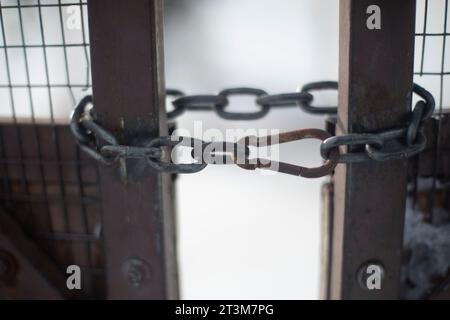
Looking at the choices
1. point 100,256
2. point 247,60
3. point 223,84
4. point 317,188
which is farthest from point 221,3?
point 100,256

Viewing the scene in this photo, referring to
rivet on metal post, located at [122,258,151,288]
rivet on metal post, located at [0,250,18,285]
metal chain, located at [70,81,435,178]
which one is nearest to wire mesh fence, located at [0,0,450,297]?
rivet on metal post, located at [0,250,18,285]

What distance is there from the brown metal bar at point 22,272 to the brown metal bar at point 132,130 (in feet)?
0.69

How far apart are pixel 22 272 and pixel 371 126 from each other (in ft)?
3.14

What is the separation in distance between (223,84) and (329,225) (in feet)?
14.1

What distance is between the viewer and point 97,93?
4.20ft

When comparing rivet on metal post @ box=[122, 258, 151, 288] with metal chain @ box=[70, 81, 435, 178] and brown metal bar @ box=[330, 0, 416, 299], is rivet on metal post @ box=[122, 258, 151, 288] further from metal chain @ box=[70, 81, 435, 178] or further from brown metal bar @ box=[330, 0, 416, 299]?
brown metal bar @ box=[330, 0, 416, 299]

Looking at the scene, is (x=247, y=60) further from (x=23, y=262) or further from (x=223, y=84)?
(x=23, y=262)

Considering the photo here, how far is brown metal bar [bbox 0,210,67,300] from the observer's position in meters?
1.51

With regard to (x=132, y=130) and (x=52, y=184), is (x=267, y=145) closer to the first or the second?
(x=132, y=130)

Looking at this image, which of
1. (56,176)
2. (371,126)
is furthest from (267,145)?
(56,176)

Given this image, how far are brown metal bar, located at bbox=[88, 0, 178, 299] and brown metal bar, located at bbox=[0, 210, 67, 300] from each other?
0.69 feet

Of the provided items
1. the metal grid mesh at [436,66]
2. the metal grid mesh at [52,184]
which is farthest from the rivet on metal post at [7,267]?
the metal grid mesh at [436,66]

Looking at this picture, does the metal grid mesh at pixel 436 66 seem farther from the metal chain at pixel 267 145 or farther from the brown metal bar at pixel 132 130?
the brown metal bar at pixel 132 130
